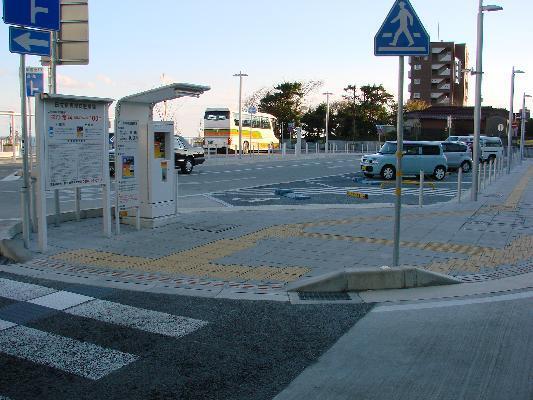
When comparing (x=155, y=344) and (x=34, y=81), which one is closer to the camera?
(x=155, y=344)

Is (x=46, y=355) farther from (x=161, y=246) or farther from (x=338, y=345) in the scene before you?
(x=161, y=246)

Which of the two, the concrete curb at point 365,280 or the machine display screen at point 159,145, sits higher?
the machine display screen at point 159,145

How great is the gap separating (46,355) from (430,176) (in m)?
23.2

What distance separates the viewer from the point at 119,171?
10.5m

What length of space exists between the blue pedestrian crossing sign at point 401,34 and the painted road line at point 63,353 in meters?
4.38

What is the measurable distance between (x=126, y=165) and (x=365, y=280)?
527cm

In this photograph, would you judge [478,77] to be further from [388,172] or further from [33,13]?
[33,13]

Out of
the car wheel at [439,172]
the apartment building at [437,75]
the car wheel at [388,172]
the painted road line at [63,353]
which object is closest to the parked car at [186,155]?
the car wheel at [388,172]

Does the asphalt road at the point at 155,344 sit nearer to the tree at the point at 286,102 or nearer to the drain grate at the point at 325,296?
the drain grate at the point at 325,296

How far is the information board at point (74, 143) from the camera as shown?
9023 millimetres

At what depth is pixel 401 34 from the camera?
6.92m

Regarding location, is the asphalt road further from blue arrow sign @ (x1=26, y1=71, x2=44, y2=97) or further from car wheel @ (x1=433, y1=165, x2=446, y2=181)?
car wheel @ (x1=433, y1=165, x2=446, y2=181)

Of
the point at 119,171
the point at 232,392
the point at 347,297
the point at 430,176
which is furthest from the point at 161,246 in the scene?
the point at 430,176

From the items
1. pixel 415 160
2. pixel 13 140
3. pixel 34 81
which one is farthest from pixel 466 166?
pixel 13 140
